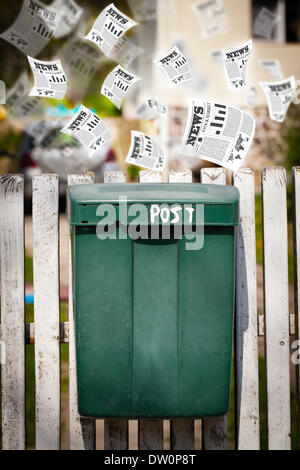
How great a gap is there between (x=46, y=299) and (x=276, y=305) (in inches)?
40.0

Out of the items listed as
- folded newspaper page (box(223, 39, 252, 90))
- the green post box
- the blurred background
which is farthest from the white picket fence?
the blurred background

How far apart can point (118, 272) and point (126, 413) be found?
0.54 m

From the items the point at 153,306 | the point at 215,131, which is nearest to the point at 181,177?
the point at 215,131

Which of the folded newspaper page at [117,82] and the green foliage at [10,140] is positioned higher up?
the folded newspaper page at [117,82]

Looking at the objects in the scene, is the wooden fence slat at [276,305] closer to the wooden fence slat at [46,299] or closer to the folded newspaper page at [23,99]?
the wooden fence slat at [46,299]

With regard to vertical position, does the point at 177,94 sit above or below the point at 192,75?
above

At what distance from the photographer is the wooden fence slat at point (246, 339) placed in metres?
2.47

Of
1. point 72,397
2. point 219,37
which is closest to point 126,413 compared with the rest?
→ point 72,397

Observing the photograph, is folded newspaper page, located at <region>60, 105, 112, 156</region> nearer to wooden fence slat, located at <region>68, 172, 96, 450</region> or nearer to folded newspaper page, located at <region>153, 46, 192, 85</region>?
wooden fence slat, located at <region>68, 172, 96, 450</region>

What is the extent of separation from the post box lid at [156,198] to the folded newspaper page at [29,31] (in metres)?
0.95

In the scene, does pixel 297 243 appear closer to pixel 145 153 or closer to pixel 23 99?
pixel 145 153

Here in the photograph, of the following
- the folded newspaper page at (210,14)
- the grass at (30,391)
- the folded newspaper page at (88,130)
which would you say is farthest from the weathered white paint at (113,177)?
the grass at (30,391)

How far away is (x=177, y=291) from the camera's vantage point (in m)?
2.09

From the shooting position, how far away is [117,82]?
2.62m
